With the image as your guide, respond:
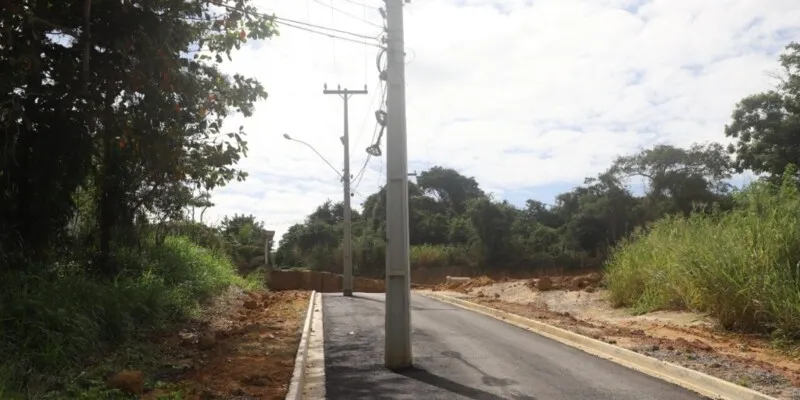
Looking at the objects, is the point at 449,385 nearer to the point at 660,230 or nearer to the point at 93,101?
the point at 93,101

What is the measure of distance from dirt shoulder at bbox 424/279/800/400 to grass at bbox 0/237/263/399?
7.20 m

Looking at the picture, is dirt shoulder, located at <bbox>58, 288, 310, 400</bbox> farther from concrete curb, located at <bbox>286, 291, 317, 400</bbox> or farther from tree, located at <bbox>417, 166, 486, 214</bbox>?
tree, located at <bbox>417, 166, 486, 214</bbox>

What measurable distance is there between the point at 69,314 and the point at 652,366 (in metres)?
7.28

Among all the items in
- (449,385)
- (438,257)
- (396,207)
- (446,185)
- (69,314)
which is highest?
(446,185)

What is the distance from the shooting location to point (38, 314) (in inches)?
296

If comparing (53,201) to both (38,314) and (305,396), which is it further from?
(305,396)

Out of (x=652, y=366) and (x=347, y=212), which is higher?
(x=347, y=212)

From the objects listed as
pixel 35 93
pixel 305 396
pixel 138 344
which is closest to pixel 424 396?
pixel 305 396

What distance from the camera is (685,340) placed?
10844 millimetres

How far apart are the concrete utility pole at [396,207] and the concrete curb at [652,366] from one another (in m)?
3.10

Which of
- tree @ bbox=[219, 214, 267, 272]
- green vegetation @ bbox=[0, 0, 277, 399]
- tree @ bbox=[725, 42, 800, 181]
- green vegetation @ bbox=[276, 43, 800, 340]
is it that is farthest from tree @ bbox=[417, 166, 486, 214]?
green vegetation @ bbox=[0, 0, 277, 399]

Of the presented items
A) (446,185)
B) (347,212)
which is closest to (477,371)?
(347,212)

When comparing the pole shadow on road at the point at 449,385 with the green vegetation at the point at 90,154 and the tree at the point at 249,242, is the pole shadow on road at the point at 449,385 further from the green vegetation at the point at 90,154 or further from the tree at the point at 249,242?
the tree at the point at 249,242

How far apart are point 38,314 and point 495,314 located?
1100cm
